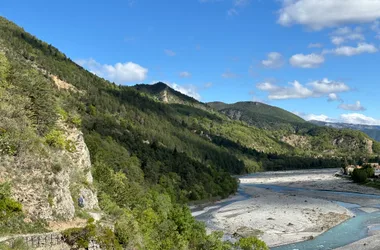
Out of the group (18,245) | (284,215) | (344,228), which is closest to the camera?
(18,245)

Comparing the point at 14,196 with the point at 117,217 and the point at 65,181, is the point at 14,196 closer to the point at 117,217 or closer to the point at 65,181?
the point at 65,181

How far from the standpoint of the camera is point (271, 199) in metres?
125

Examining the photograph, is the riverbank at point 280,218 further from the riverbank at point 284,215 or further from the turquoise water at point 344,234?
the turquoise water at point 344,234

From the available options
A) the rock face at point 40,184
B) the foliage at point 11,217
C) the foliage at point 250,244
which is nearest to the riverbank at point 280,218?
the foliage at point 250,244

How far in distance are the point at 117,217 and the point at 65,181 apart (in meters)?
7.14

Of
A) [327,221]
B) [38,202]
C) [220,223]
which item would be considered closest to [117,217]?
[38,202]

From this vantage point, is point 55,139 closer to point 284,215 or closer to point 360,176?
point 284,215

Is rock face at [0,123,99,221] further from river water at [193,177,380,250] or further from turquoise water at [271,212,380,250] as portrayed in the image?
turquoise water at [271,212,380,250]

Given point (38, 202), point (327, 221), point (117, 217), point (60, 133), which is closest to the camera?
point (38, 202)

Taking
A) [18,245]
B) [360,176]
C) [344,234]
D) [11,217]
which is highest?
[11,217]

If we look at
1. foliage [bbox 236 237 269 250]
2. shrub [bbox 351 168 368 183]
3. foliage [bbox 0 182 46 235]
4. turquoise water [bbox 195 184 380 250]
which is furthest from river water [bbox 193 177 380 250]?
shrub [bbox 351 168 368 183]

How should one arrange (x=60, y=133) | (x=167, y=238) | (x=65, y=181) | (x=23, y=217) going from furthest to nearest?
(x=167, y=238)
(x=60, y=133)
(x=65, y=181)
(x=23, y=217)

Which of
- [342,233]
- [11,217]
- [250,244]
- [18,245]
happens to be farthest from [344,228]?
[18,245]

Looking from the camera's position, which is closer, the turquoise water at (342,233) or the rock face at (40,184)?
the rock face at (40,184)
